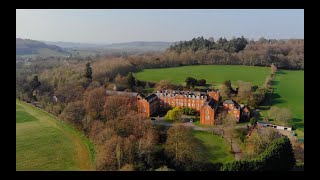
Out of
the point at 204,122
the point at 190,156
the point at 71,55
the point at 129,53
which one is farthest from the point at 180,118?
the point at 71,55

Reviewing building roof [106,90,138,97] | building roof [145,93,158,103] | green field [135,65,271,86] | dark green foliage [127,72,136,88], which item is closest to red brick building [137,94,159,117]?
building roof [145,93,158,103]

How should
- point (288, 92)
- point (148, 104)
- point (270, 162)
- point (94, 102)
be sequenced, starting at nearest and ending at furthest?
point (270, 162), point (288, 92), point (94, 102), point (148, 104)

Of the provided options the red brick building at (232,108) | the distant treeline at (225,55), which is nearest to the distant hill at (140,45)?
the distant treeline at (225,55)

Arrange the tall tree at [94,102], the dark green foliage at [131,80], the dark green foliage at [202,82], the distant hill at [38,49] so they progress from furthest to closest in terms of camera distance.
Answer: the dark green foliage at [202,82], the dark green foliage at [131,80], the tall tree at [94,102], the distant hill at [38,49]

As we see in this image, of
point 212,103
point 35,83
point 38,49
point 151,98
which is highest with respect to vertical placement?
point 38,49

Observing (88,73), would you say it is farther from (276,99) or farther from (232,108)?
(276,99)

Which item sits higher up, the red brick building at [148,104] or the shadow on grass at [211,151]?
the red brick building at [148,104]

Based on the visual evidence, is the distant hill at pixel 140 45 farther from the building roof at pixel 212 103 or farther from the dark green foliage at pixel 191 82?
the building roof at pixel 212 103

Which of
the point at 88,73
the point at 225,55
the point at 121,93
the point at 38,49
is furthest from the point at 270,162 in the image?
the point at 38,49
